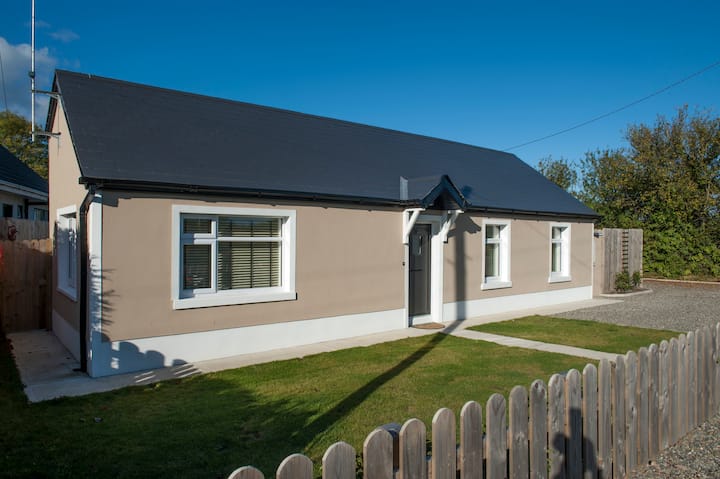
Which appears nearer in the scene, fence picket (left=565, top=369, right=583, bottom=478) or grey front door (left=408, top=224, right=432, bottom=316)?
fence picket (left=565, top=369, right=583, bottom=478)

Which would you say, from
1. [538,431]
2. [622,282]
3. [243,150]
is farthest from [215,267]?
[622,282]

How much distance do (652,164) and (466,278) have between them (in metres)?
17.2

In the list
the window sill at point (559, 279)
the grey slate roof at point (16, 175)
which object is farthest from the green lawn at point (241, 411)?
the grey slate roof at point (16, 175)

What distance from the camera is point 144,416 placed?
222 inches

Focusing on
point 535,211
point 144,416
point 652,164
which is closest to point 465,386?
point 144,416

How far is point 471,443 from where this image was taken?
2.79m

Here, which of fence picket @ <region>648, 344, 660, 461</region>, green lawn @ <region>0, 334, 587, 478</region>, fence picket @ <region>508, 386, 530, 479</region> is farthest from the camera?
green lawn @ <region>0, 334, 587, 478</region>

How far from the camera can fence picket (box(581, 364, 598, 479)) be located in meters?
3.59

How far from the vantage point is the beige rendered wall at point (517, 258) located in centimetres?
1268

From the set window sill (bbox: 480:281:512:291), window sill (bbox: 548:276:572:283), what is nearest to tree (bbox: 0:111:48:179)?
window sill (bbox: 480:281:512:291)

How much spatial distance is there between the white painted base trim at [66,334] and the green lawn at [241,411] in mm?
948

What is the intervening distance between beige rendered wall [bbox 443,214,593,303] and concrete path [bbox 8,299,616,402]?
140 centimetres

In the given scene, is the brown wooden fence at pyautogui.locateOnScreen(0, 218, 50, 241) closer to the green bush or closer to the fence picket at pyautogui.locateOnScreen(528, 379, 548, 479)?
the fence picket at pyautogui.locateOnScreen(528, 379, 548, 479)

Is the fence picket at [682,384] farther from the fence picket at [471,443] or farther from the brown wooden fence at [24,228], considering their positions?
the brown wooden fence at [24,228]
